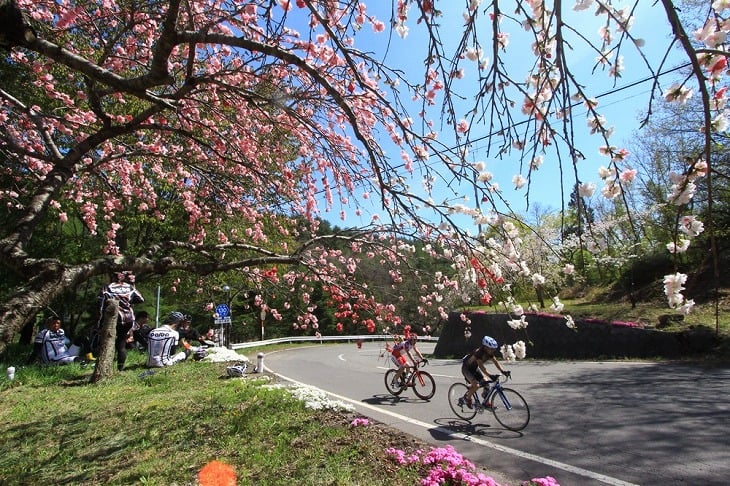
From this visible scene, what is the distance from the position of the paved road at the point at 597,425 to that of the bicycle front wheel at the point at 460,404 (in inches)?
4.4

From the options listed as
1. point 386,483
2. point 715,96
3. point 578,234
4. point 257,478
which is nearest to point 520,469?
point 386,483

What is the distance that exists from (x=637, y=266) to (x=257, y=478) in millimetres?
22483

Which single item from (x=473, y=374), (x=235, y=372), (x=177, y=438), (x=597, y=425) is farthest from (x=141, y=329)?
(x=597, y=425)

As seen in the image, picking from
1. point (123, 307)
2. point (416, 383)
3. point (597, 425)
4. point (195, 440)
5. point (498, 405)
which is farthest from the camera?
point (123, 307)

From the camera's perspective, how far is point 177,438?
192 inches

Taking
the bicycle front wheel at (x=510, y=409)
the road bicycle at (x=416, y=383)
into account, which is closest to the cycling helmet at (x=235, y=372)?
the road bicycle at (x=416, y=383)

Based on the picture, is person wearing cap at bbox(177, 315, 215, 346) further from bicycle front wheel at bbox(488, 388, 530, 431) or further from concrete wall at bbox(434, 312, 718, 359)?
concrete wall at bbox(434, 312, 718, 359)

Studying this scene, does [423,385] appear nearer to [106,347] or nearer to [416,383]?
[416,383]

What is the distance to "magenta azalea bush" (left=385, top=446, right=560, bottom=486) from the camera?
3.66 meters

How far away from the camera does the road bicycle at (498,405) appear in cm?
595

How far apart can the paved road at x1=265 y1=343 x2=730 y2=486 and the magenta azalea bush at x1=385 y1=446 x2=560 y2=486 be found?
1.21ft

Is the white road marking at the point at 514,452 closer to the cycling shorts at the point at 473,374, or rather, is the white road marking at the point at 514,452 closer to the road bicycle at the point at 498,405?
the road bicycle at the point at 498,405

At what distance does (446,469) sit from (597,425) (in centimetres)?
306

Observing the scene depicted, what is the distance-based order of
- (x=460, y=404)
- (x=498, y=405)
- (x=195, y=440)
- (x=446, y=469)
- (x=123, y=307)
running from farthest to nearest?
(x=123, y=307)
(x=460, y=404)
(x=498, y=405)
(x=195, y=440)
(x=446, y=469)
